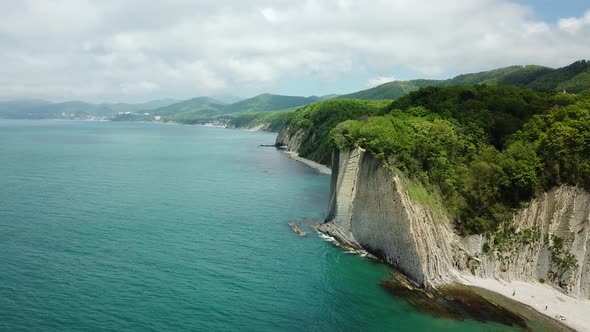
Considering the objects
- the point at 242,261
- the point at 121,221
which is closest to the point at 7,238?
the point at 121,221

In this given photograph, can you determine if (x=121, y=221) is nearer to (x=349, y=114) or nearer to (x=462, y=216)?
(x=462, y=216)

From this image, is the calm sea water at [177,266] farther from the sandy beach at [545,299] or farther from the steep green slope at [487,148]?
the steep green slope at [487,148]

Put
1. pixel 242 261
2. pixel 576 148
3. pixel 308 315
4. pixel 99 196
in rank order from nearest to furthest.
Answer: pixel 308 315, pixel 576 148, pixel 242 261, pixel 99 196

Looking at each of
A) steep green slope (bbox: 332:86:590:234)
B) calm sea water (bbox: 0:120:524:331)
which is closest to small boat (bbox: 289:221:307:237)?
calm sea water (bbox: 0:120:524:331)

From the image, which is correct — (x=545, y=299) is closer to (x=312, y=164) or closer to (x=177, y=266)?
(x=177, y=266)

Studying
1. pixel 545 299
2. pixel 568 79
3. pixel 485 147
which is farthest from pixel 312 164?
pixel 545 299

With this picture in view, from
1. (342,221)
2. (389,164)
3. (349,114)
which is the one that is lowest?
(342,221)

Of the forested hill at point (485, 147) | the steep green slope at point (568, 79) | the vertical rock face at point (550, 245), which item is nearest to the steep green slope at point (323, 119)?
the steep green slope at point (568, 79)
